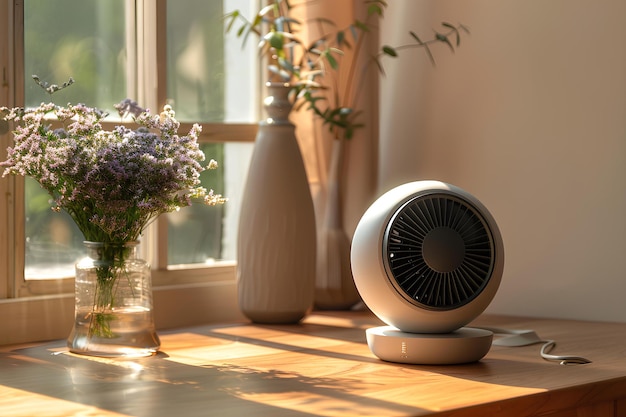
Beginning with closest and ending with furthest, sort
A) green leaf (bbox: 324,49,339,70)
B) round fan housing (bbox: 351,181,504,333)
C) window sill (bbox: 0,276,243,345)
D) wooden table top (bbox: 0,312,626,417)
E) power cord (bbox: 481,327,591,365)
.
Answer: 1. wooden table top (bbox: 0,312,626,417)
2. round fan housing (bbox: 351,181,504,333)
3. power cord (bbox: 481,327,591,365)
4. window sill (bbox: 0,276,243,345)
5. green leaf (bbox: 324,49,339,70)

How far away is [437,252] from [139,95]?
0.91 metres

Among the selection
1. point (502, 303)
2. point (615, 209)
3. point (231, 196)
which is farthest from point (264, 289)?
point (615, 209)

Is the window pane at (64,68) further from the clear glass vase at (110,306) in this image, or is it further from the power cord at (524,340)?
the power cord at (524,340)

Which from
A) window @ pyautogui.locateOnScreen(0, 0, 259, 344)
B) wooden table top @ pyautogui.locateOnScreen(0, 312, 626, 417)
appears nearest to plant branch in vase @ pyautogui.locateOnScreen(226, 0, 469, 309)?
window @ pyautogui.locateOnScreen(0, 0, 259, 344)

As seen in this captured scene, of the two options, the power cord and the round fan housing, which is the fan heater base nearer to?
the round fan housing

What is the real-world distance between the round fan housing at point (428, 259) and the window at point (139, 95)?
723 mm

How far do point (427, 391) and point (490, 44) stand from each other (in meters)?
1.16

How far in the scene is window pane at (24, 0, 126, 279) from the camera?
1.97 meters

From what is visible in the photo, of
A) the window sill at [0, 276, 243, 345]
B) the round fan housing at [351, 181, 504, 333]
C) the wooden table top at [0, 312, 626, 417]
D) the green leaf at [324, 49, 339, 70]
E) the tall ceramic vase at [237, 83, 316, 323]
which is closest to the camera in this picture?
the wooden table top at [0, 312, 626, 417]

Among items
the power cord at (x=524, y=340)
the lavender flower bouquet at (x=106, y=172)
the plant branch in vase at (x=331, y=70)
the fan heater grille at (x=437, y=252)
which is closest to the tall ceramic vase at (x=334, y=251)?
the plant branch in vase at (x=331, y=70)

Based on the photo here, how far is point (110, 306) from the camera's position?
5.54ft

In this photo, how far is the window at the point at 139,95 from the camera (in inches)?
76.0

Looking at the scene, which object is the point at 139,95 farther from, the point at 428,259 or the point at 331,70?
the point at 428,259

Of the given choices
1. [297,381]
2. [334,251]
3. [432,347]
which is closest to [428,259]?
[432,347]
